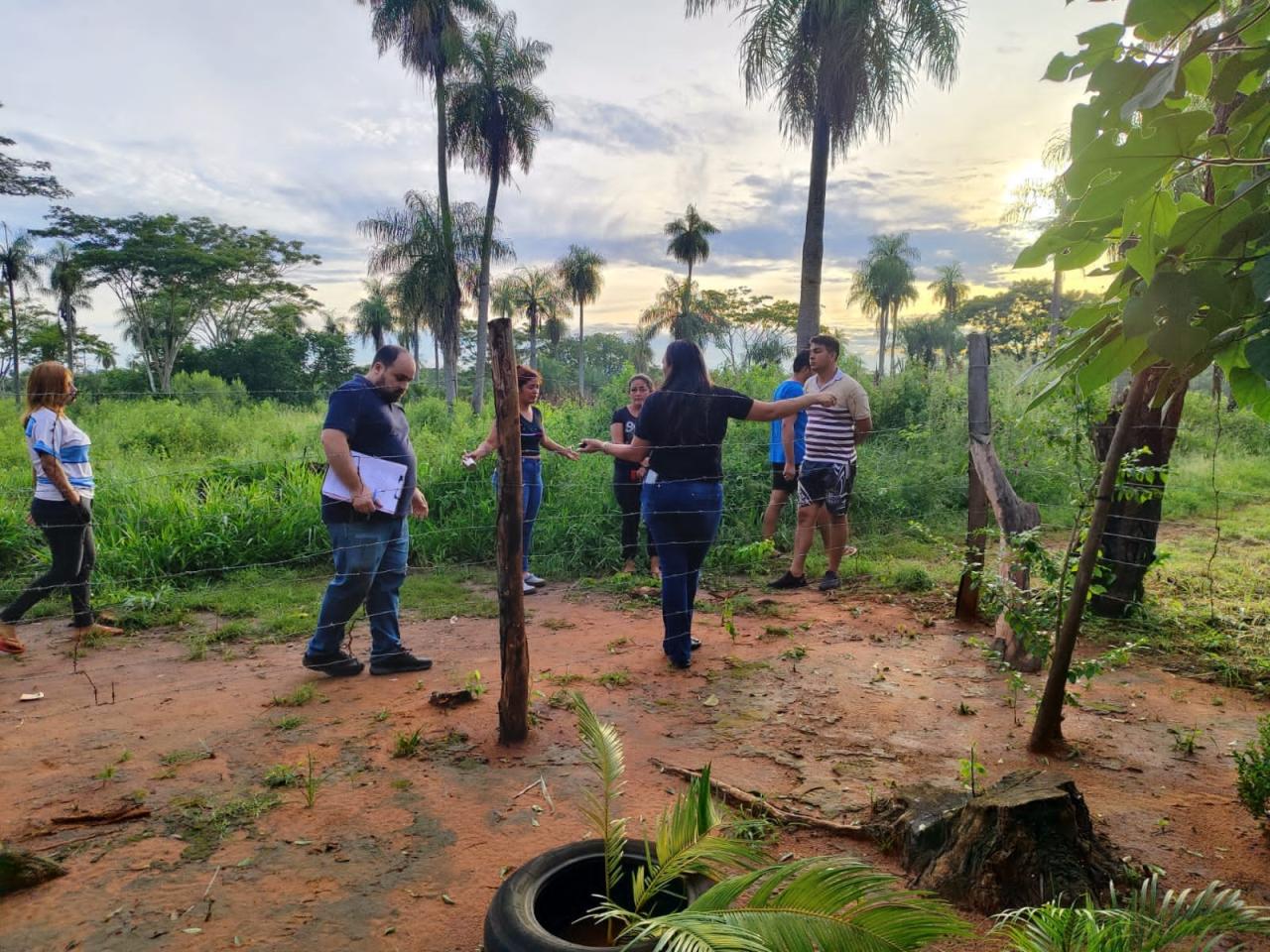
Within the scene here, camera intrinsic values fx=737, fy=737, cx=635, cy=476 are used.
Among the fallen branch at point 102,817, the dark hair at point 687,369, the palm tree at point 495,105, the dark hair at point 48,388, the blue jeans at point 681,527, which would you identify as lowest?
the fallen branch at point 102,817

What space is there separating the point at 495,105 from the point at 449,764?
2184 cm

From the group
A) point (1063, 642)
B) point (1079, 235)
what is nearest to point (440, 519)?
point (1063, 642)

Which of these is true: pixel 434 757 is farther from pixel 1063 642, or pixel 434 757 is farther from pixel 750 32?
pixel 750 32

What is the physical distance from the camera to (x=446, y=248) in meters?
22.4

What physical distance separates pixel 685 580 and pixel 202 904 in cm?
268

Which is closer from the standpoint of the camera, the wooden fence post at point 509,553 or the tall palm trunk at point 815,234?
the wooden fence post at point 509,553

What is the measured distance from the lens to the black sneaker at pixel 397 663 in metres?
4.39

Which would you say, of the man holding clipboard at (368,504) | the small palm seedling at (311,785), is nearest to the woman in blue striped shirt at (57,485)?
the man holding clipboard at (368,504)

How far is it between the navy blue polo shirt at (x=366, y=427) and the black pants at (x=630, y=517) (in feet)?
8.81

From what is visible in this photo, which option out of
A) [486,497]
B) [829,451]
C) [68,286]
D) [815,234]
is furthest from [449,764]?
[68,286]

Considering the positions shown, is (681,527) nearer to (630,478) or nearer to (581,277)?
(630,478)

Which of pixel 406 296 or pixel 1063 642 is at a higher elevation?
pixel 406 296

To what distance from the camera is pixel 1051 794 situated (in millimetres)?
2240

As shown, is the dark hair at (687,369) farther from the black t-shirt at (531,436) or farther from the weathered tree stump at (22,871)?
the weathered tree stump at (22,871)
